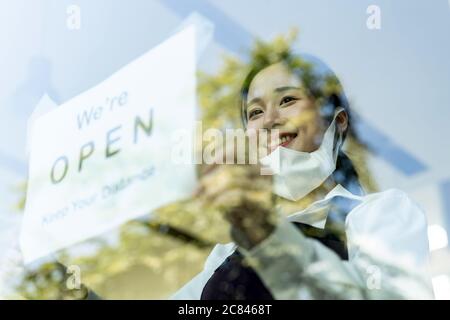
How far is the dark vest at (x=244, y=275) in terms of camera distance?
1883mm

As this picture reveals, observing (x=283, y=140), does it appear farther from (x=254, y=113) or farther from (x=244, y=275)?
(x=244, y=275)

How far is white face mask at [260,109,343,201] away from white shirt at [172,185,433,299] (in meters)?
0.05

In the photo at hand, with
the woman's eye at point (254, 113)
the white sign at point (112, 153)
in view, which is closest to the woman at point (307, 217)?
the woman's eye at point (254, 113)

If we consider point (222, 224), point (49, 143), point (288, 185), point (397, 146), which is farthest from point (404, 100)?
point (49, 143)

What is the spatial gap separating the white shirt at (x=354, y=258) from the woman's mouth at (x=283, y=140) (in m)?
0.16

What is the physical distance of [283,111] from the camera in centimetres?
201

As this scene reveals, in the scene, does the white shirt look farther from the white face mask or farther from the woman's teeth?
the woman's teeth

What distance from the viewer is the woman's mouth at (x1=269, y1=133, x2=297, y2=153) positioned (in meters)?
1.98

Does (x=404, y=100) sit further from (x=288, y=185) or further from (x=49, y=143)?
(x=49, y=143)

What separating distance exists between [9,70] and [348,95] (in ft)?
2.64

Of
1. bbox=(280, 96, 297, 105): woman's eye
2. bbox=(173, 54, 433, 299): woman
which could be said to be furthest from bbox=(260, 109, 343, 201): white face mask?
bbox=(280, 96, 297, 105): woman's eye

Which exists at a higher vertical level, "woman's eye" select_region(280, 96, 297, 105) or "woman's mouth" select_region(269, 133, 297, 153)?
"woman's eye" select_region(280, 96, 297, 105)

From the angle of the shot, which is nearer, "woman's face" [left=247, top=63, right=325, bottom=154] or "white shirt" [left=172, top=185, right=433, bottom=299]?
"white shirt" [left=172, top=185, right=433, bottom=299]

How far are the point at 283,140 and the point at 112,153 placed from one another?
40 centimetres
